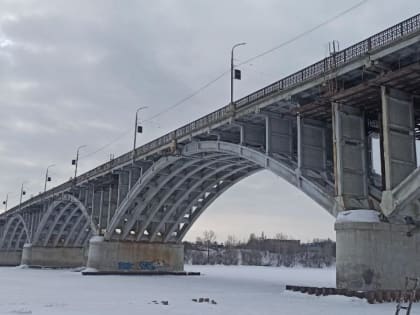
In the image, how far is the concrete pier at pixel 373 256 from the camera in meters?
21.8

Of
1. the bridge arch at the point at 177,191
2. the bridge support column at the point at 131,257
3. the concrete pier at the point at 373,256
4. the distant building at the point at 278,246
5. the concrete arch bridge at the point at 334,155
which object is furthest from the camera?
the distant building at the point at 278,246

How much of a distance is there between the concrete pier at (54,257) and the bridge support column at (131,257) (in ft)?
97.8

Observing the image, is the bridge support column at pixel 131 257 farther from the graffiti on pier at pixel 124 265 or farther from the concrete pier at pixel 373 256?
the concrete pier at pixel 373 256

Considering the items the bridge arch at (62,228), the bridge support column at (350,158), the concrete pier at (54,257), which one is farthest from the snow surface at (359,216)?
the concrete pier at (54,257)

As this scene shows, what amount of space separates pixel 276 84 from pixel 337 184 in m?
8.56

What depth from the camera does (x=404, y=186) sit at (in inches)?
858

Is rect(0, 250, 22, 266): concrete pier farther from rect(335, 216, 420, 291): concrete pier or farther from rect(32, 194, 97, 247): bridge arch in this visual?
rect(335, 216, 420, 291): concrete pier

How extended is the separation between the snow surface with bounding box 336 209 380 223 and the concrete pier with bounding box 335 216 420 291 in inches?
7.3

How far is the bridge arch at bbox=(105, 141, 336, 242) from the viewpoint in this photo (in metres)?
43.2

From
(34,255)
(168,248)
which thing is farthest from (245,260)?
(168,248)

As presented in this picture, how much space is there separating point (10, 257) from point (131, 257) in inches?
2422

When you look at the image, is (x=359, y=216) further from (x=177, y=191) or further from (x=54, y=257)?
(x=54, y=257)

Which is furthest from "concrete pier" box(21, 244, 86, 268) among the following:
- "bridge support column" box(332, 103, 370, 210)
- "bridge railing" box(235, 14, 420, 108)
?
"bridge support column" box(332, 103, 370, 210)

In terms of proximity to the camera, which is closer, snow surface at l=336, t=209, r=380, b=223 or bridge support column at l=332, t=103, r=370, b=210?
snow surface at l=336, t=209, r=380, b=223
